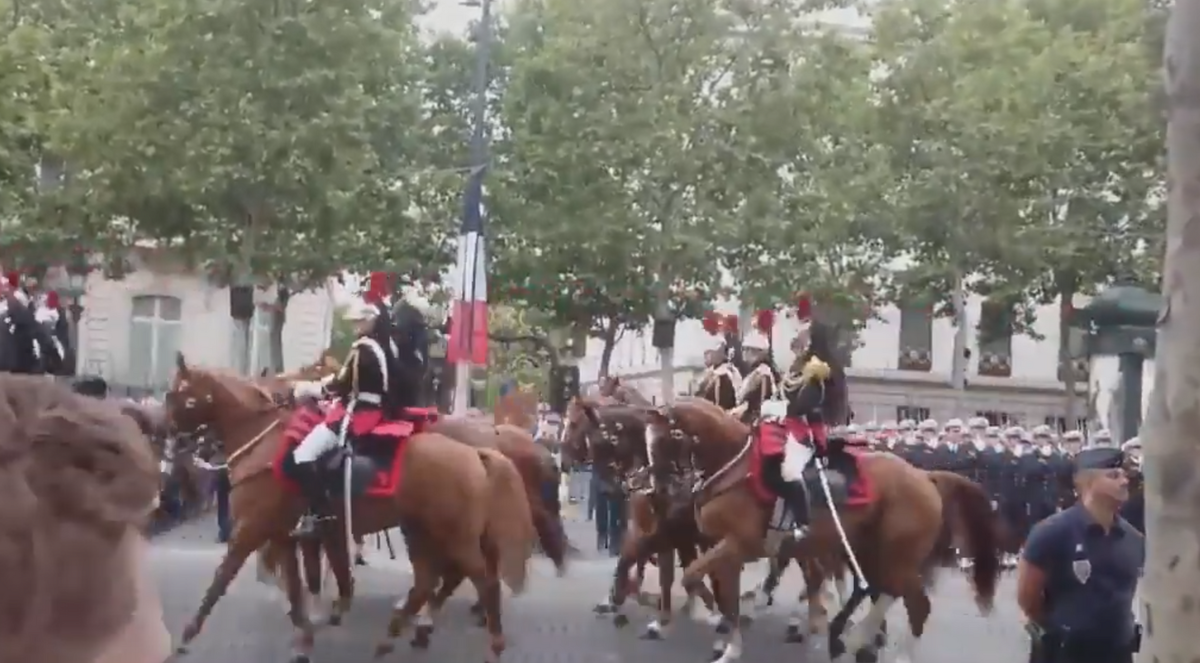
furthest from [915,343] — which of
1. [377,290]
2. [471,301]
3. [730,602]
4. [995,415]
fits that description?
[377,290]

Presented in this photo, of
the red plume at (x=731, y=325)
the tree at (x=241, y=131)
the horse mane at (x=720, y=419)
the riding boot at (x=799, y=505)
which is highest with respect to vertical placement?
the tree at (x=241, y=131)

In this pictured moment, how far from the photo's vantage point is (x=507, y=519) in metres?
12.8

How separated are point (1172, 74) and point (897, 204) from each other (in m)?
34.9

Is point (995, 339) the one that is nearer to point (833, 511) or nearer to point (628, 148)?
point (628, 148)

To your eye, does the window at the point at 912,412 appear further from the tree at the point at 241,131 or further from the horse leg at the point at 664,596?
the horse leg at the point at 664,596

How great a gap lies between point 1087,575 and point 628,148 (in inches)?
1116

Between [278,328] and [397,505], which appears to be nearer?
[397,505]

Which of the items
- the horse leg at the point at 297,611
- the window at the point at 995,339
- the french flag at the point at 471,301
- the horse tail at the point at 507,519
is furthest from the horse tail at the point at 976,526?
the window at the point at 995,339

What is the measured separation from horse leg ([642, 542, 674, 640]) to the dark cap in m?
7.84

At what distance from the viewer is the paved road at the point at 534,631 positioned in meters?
13.2

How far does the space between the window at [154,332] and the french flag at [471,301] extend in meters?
21.0

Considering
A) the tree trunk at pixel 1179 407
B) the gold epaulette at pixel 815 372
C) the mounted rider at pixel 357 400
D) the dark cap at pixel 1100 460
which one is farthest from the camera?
the gold epaulette at pixel 815 372

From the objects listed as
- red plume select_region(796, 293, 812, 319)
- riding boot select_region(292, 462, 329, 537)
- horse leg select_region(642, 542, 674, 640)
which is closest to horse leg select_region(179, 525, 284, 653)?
riding boot select_region(292, 462, 329, 537)

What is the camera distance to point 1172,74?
484cm
